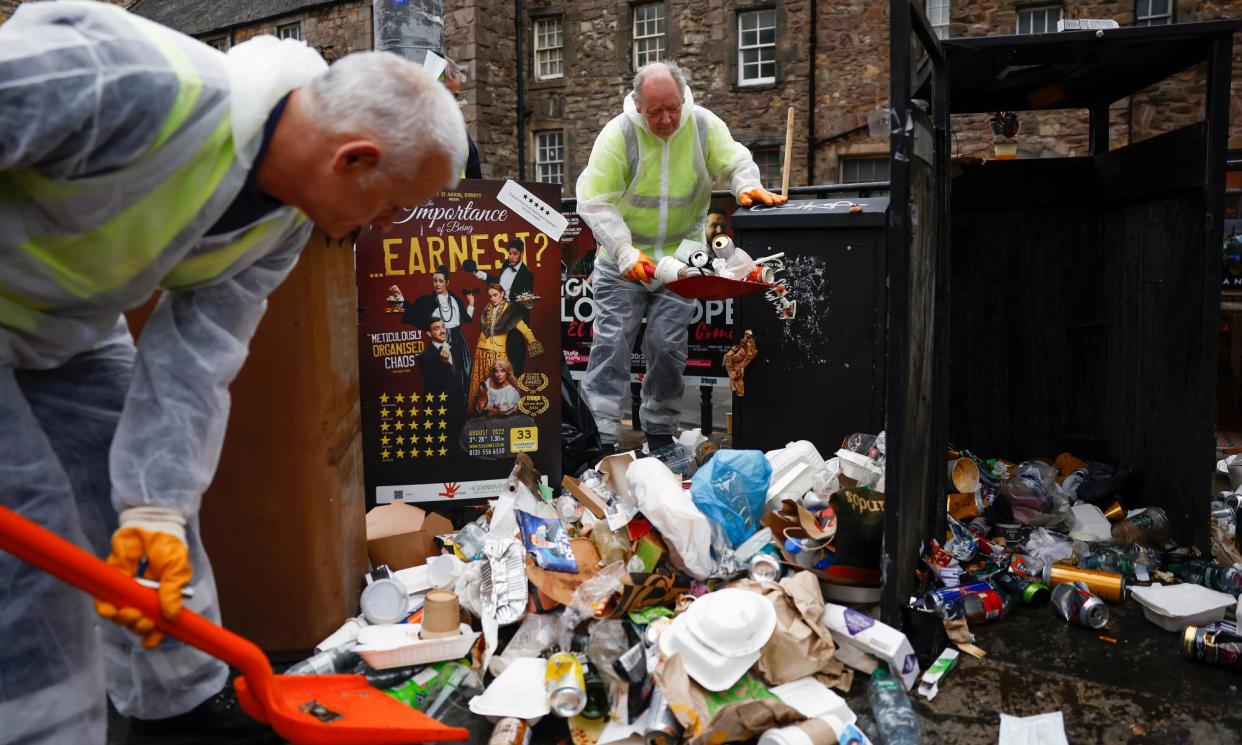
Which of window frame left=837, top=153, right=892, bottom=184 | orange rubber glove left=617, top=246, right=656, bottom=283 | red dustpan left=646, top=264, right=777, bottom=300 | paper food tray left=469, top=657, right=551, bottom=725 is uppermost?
window frame left=837, top=153, right=892, bottom=184

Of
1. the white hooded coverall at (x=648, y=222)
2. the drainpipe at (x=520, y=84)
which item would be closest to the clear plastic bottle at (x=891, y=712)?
the white hooded coverall at (x=648, y=222)

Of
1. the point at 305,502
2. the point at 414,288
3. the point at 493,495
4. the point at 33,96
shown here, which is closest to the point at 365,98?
the point at 33,96

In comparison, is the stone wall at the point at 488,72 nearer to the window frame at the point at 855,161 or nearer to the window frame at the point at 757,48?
the window frame at the point at 757,48

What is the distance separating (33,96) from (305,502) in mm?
1595

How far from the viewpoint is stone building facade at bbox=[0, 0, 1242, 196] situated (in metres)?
15.5

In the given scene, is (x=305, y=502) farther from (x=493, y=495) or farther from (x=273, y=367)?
(x=493, y=495)

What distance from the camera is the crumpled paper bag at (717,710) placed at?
2.38m

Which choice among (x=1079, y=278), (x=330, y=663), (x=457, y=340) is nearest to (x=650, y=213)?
(x=457, y=340)

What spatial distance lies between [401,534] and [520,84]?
A: 18.1 meters

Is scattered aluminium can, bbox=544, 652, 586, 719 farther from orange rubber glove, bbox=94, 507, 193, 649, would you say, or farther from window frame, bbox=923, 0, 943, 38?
window frame, bbox=923, 0, 943, 38

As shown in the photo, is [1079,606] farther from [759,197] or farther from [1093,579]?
[759,197]

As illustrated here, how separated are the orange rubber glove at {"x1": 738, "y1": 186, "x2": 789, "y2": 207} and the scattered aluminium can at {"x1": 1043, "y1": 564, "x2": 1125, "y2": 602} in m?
2.04

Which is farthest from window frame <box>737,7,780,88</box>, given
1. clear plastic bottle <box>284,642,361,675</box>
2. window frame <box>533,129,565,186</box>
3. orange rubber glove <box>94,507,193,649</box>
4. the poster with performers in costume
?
orange rubber glove <box>94,507,193,649</box>

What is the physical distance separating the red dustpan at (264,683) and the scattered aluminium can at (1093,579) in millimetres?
2263
